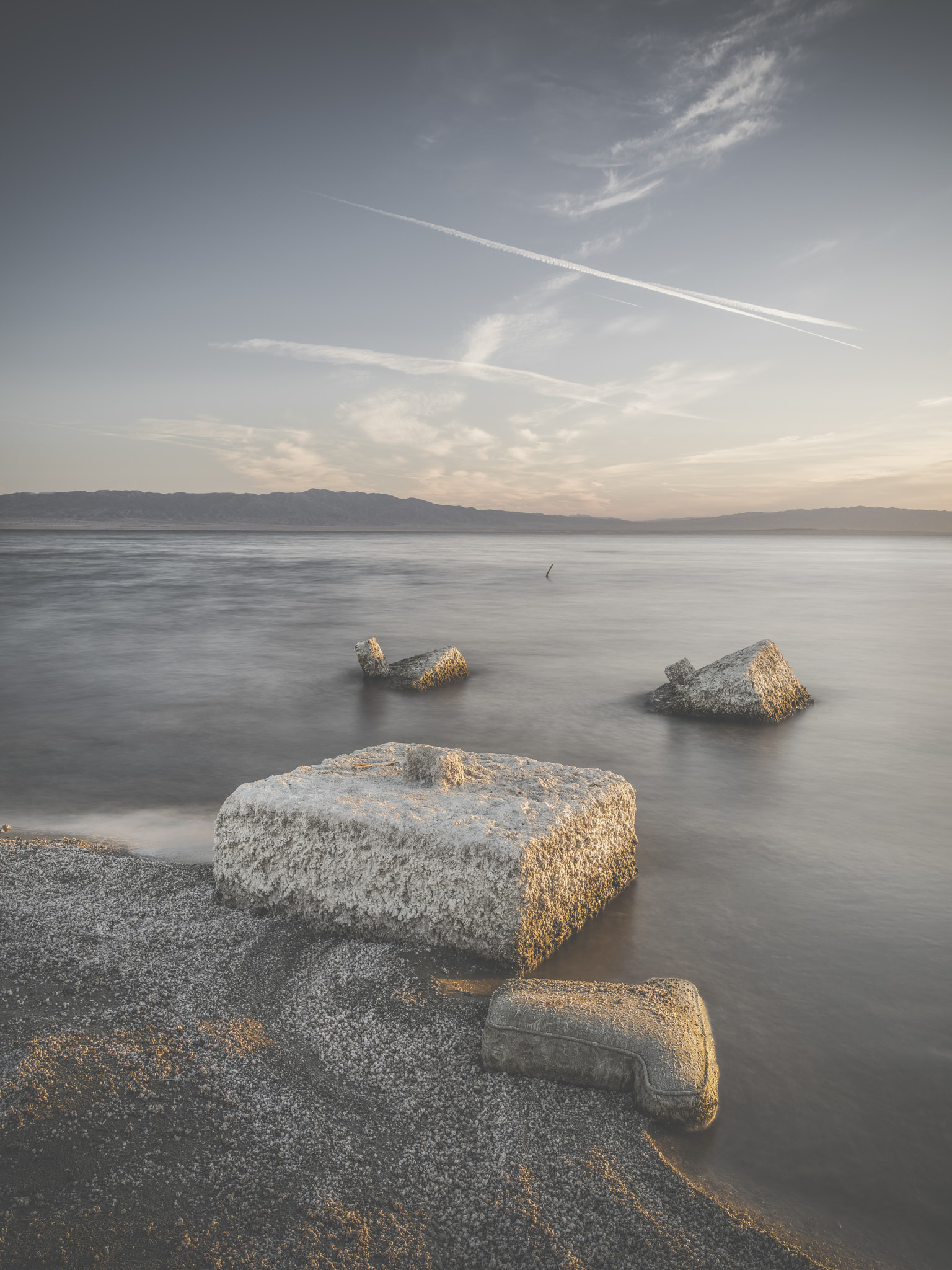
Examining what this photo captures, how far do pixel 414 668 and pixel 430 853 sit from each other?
21.1ft

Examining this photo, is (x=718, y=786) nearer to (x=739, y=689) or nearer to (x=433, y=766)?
(x=739, y=689)

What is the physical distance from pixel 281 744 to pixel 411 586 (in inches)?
780

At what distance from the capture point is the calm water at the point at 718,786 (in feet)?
8.38

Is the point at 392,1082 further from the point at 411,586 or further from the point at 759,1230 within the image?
the point at 411,586

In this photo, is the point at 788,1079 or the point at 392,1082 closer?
the point at 392,1082

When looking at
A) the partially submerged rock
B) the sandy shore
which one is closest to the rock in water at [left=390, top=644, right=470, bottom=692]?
the partially submerged rock

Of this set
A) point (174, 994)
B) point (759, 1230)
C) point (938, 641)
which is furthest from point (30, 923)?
point (938, 641)

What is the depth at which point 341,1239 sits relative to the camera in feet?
6.38

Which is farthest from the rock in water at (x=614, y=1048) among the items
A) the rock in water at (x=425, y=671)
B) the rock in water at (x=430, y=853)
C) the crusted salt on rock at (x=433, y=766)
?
the rock in water at (x=425, y=671)

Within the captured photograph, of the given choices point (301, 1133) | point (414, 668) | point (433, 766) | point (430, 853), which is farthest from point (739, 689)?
point (301, 1133)

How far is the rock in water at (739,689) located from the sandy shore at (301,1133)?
542cm

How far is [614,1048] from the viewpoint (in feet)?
7.98

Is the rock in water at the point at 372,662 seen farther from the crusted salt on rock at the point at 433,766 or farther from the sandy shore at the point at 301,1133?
the sandy shore at the point at 301,1133

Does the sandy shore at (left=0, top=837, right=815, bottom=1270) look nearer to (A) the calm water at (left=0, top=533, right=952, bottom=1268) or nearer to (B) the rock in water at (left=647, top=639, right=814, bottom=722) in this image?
(A) the calm water at (left=0, top=533, right=952, bottom=1268)
